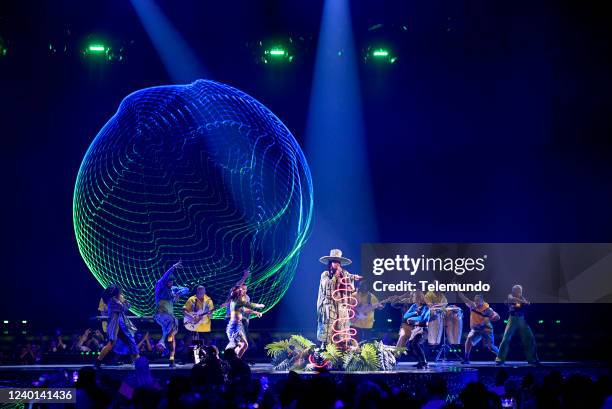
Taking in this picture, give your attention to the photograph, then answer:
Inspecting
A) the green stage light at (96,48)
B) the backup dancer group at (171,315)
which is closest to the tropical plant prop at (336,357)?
the backup dancer group at (171,315)

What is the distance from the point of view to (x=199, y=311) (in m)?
15.7

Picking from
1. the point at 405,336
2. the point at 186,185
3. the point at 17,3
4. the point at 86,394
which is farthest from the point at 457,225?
the point at 86,394

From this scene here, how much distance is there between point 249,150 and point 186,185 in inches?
63.0

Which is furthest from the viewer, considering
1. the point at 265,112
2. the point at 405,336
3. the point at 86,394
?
the point at 265,112

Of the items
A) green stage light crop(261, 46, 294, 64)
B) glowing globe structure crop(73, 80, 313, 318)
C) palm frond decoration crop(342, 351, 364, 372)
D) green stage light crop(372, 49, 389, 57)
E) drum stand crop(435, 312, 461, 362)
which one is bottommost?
palm frond decoration crop(342, 351, 364, 372)

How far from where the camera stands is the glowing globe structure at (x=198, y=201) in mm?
17938

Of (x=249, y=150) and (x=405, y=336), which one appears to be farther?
(x=249, y=150)

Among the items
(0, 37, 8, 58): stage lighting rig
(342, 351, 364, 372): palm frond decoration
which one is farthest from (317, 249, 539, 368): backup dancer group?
(0, 37, 8, 58): stage lighting rig

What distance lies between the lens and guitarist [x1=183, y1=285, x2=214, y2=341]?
Result: 15656 millimetres

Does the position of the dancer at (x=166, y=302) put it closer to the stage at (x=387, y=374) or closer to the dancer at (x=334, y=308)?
the stage at (x=387, y=374)

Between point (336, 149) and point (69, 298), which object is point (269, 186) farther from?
point (69, 298)

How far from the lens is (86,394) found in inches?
226

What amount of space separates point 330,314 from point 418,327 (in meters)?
2.06

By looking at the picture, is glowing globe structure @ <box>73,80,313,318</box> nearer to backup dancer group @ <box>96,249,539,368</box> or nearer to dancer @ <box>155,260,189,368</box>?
backup dancer group @ <box>96,249,539,368</box>
